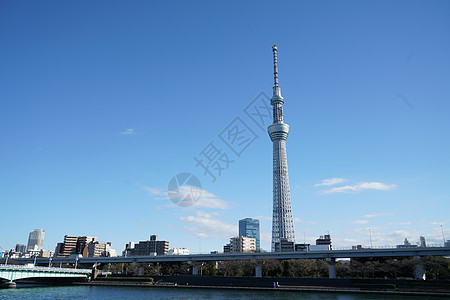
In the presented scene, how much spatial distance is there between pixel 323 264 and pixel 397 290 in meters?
24.5

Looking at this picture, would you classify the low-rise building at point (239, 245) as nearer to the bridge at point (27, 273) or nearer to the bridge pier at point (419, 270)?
the bridge at point (27, 273)

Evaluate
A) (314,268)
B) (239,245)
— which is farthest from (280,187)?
(239,245)

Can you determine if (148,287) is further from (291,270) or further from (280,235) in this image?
(280,235)

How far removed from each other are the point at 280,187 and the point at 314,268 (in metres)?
41.8

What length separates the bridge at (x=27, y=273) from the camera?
54906 millimetres

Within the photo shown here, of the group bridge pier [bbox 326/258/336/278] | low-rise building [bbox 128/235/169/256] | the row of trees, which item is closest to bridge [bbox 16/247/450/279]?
bridge pier [bbox 326/258/336/278]

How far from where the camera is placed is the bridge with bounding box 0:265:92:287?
180 feet

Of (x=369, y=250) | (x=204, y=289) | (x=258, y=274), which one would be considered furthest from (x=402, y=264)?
(x=204, y=289)

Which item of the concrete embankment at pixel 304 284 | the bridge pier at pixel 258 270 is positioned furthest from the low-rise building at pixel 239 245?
the concrete embankment at pixel 304 284

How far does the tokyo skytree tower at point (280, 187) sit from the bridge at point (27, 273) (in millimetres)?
61400

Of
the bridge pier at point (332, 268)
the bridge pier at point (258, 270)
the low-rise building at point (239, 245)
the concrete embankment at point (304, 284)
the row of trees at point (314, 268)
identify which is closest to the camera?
the concrete embankment at point (304, 284)

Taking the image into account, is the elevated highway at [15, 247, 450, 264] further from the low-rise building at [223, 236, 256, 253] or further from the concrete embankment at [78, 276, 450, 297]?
the low-rise building at [223, 236, 256, 253]

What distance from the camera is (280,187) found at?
4306 inches

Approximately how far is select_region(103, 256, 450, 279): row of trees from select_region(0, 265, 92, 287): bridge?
1818 cm
